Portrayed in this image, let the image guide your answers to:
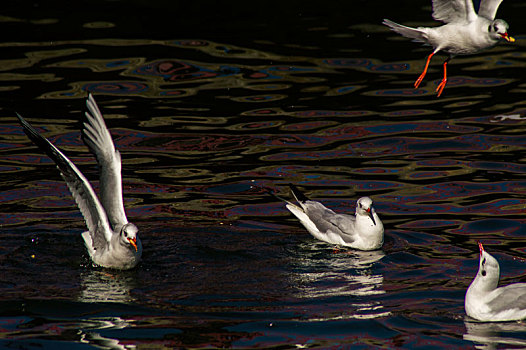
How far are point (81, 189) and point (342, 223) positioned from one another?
361 centimetres

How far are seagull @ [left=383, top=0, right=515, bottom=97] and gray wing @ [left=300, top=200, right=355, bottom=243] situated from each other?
9.23ft

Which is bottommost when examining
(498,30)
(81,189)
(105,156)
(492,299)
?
(492,299)

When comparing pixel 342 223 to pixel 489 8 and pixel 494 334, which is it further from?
pixel 489 8

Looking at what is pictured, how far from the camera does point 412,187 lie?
14883 millimetres

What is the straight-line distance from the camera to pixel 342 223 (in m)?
12.8

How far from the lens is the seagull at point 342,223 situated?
12.4m

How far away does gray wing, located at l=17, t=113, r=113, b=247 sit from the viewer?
1092 centimetres

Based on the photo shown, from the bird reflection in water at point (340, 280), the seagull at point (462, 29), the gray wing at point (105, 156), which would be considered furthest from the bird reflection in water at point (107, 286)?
the seagull at point (462, 29)

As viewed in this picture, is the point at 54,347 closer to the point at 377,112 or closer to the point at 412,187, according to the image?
the point at 412,187

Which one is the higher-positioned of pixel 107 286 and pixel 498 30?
pixel 498 30

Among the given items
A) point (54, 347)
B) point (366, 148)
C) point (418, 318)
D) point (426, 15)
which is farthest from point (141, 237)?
point (426, 15)

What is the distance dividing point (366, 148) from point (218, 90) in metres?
4.15

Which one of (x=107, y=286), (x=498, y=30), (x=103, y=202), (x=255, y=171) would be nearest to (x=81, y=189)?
(x=103, y=202)

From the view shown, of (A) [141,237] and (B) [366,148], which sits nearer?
(A) [141,237]
